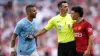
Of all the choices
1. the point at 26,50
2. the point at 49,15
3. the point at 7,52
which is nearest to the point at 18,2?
the point at 49,15

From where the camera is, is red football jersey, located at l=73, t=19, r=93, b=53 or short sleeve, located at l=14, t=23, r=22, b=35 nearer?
red football jersey, located at l=73, t=19, r=93, b=53

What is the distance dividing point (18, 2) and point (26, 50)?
8.47 meters

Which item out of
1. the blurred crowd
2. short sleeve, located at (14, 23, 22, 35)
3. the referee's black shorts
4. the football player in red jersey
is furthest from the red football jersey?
the blurred crowd

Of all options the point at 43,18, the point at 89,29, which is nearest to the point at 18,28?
the point at 89,29

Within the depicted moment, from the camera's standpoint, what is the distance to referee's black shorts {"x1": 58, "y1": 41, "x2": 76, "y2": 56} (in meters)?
11.2

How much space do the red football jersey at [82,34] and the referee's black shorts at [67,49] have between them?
366mm

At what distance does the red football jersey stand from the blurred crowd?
20.2 ft

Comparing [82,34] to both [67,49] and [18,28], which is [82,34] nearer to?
[67,49]

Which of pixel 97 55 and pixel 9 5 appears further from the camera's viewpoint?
pixel 9 5

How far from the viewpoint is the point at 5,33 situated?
17.8 metres

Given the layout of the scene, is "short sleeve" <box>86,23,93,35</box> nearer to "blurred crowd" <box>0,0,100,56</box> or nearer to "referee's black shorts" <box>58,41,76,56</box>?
"referee's black shorts" <box>58,41,76,56</box>

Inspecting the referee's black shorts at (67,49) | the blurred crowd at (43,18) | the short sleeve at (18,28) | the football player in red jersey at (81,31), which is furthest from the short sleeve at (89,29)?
the blurred crowd at (43,18)

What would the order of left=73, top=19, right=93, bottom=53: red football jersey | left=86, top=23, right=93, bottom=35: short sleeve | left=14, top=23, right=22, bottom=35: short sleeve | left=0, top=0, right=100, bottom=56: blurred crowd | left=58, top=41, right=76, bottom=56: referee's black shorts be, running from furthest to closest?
left=0, top=0, right=100, bottom=56: blurred crowd → left=14, top=23, right=22, bottom=35: short sleeve → left=58, top=41, right=76, bottom=56: referee's black shorts → left=73, top=19, right=93, bottom=53: red football jersey → left=86, top=23, right=93, bottom=35: short sleeve

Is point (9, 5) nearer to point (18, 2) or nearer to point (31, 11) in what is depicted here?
point (18, 2)
